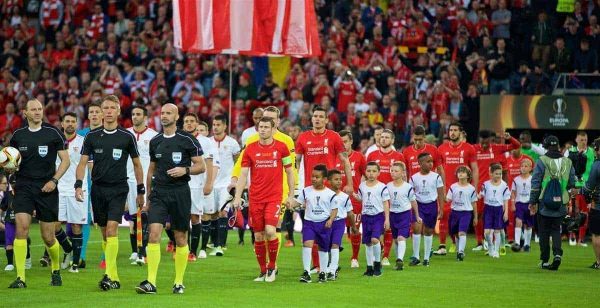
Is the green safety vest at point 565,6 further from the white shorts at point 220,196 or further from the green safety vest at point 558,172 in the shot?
the white shorts at point 220,196

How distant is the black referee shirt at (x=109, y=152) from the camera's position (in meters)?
15.9

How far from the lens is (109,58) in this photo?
35094mm

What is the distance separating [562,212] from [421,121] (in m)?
9.70

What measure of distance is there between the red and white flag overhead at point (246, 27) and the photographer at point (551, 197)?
23.0 ft

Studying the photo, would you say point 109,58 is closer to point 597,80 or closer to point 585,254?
point 597,80

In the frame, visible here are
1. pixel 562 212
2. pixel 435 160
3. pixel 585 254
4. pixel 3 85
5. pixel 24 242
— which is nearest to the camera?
pixel 24 242

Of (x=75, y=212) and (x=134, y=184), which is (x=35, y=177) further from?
(x=134, y=184)

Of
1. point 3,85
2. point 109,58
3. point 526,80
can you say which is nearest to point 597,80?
point 526,80

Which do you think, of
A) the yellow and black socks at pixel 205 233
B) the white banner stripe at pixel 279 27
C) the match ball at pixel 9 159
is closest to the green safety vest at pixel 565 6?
the white banner stripe at pixel 279 27

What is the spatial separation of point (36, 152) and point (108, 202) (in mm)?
1222

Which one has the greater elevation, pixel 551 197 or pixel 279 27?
pixel 279 27

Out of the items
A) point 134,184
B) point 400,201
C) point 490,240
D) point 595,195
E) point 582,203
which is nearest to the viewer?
point 595,195

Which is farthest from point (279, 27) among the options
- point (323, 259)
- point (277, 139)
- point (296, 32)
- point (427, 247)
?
point (323, 259)

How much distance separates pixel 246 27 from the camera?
24.6m
